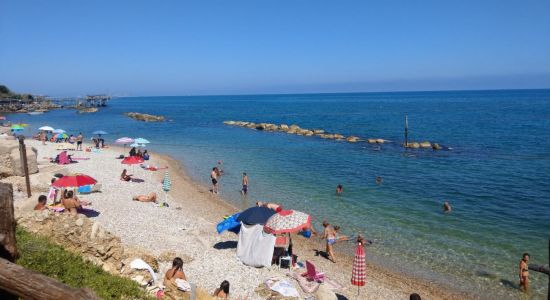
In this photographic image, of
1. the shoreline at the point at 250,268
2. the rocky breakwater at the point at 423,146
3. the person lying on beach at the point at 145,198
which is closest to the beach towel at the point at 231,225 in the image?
the shoreline at the point at 250,268

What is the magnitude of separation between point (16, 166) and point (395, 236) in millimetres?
19121

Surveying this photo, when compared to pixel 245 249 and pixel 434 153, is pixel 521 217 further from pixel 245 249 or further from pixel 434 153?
pixel 434 153

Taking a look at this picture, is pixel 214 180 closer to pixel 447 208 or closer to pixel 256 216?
pixel 256 216

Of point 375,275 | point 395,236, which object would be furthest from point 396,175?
point 375,275

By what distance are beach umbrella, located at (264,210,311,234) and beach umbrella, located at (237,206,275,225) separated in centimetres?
39

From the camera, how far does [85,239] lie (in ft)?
Answer: 33.1

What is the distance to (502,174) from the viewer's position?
94.6ft

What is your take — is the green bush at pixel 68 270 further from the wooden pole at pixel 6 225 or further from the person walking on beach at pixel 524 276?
the person walking on beach at pixel 524 276

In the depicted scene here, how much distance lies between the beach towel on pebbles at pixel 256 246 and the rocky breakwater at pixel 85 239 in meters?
3.92

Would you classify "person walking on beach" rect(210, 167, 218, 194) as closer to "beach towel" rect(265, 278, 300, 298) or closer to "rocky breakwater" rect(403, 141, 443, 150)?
"beach towel" rect(265, 278, 300, 298)

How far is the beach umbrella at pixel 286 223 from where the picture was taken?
41.2ft

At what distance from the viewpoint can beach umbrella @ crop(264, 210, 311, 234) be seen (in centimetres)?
1255

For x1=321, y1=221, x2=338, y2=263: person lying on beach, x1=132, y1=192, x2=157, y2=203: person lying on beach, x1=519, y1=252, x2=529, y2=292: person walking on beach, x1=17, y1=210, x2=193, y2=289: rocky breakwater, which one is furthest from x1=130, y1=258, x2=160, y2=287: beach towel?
x1=519, y1=252, x2=529, y2=292: person walking on beach

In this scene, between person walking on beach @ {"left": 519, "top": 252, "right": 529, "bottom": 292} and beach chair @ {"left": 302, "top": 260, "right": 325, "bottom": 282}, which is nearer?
beach chair @ {"left": 302, "top": 260, "right": 325, "bottom": 282}
